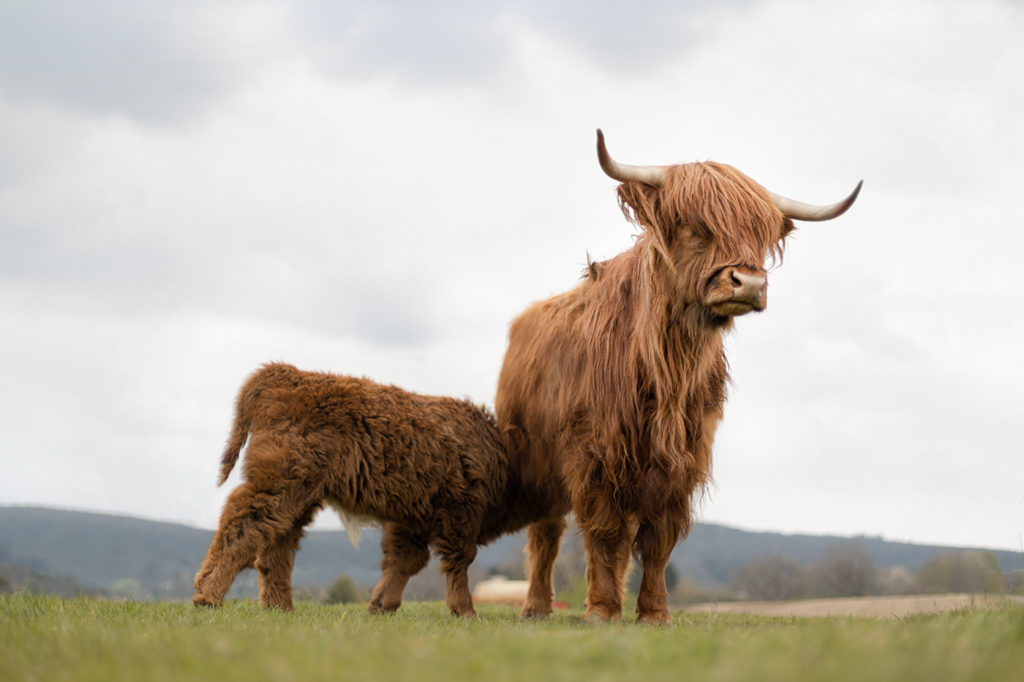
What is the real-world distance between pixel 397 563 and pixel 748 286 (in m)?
3.53

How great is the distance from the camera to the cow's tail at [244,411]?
6.34 metres

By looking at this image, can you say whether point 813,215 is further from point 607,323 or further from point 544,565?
point 544,565

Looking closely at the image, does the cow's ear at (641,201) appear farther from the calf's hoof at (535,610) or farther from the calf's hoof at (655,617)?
the calf's hoof at (535,610)

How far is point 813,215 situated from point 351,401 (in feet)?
11.2

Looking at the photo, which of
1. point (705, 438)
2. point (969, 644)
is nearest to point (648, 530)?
point (705, 438)

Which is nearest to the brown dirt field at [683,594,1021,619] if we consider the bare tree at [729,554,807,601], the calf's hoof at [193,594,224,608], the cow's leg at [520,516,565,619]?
the cow's leg at [520,516,565,619]

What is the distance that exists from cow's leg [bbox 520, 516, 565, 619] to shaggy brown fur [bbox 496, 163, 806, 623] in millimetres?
1239

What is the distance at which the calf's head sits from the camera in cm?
518

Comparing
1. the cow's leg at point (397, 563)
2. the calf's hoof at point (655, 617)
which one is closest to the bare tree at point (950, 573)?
the calf's hoof at point (655, 617)

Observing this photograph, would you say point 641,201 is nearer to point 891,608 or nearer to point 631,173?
point 631,173

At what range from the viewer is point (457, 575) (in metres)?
6.71

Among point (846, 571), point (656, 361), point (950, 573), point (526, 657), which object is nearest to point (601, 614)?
point (656, 361)

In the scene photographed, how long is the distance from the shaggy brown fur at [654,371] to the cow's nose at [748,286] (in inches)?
1.5

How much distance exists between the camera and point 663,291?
18.6ft
